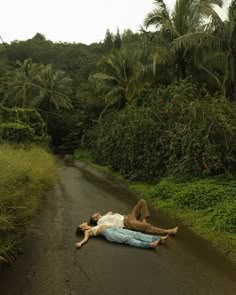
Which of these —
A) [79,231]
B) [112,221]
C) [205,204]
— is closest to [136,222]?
[112,221]

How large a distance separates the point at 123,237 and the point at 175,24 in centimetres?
1408

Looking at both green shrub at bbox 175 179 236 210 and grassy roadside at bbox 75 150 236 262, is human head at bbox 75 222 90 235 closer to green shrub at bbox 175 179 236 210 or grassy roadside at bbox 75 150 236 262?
grassy roadside at bbox 75 150 236 262

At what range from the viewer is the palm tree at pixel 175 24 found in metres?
17.5

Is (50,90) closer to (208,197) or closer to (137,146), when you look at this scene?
(137,146)

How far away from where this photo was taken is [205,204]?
9.78 m

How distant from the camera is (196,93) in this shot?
1500 centimetres

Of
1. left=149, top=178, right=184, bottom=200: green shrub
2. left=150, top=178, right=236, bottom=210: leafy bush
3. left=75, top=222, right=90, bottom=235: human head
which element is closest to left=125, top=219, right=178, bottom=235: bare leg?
left=75, top=222, right=90, bottom=235: human head

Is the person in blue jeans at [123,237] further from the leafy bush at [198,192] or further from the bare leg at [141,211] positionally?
the leafy bush at [198,192]

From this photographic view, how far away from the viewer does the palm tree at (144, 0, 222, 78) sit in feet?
57.3

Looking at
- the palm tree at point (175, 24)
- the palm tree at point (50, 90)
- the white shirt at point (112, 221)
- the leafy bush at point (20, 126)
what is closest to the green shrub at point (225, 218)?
the white shirt at point (112, 221)

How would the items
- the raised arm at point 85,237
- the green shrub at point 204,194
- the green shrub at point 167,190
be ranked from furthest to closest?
1. the green shrub at point 167,190
2. the green shrub at point 204,194
3. the raised arm at point 85,237

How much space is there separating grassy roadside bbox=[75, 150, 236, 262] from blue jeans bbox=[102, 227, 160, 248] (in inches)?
55.1

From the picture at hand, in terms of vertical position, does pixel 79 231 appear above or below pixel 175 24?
below

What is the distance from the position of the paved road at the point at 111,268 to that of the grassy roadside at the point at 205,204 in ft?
1.05
